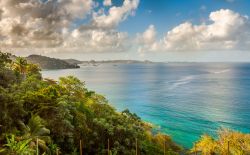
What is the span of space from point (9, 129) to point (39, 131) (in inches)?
83.6

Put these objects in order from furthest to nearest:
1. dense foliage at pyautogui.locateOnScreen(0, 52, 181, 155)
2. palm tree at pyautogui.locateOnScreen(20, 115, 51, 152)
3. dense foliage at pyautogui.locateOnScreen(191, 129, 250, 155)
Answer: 1. dense foliage at pyautogui.locateOnScreen(191, 129, 250, 155)
2. dense foliage at pyautogui.locateOnScreen(0, 52, 181, 155)
3. palm tree at pyautogui.locateOnScreen(20, 115, 51, 152)

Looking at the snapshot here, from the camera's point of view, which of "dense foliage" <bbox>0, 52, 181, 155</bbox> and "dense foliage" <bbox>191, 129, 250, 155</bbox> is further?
"dense foliage" <bbox>191, 129, 250, 155</bbox>

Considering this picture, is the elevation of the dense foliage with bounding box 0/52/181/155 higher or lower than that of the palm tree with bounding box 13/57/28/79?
lower

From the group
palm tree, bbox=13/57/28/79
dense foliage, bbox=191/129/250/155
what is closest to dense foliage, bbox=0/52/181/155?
dense foliage, bbox=191/129/250/155

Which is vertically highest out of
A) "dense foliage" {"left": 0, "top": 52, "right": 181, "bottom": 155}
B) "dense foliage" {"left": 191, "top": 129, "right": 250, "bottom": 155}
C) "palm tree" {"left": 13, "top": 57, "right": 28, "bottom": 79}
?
"palm tree" {"left": 13, "top": 57, "right": 28, "bottom": 79}

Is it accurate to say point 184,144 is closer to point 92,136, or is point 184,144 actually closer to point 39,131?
point 92,136

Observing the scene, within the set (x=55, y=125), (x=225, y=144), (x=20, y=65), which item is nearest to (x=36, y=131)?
(x=55, y=125)

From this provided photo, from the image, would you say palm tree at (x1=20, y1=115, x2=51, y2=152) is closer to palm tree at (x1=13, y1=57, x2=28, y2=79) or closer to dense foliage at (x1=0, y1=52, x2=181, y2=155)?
dense foliage at (x1=0, y1=52, x2=181, y2=155)

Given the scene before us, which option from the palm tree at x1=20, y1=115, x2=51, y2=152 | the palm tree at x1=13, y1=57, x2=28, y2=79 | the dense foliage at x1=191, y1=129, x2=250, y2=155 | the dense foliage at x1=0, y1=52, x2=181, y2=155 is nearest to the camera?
the palm tree at x1=20, y1=115, x2=51, y2=152

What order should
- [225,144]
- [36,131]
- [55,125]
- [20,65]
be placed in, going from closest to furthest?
[36,131] < [55,125] < [225,144] < [20,65]

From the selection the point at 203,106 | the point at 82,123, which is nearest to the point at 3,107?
the point at 82,123

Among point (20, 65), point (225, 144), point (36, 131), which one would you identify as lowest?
point (225, 144)

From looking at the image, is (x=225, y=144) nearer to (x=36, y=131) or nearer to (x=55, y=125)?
(x=55, y=125)

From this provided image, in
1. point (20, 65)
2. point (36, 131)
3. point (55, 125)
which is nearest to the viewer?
point (36, 131)
